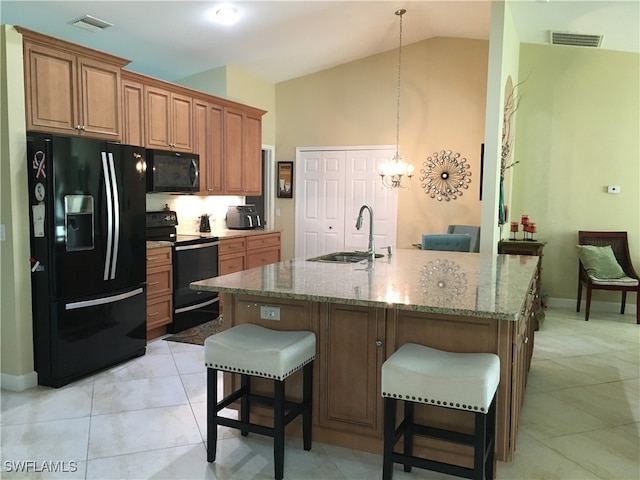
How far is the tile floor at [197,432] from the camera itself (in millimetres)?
2512

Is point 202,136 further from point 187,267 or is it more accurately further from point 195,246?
point 187,267

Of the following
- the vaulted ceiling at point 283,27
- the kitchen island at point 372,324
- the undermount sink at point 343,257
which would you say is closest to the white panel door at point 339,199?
the vaulted ceiling at point 283,27

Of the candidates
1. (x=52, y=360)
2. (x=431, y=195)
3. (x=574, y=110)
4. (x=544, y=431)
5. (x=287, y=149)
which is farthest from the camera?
(x=287, y=149)

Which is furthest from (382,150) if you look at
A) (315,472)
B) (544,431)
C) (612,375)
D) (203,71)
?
(315,472)

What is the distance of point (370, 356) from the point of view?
259 cm

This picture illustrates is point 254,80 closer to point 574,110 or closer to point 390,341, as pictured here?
point 574,110

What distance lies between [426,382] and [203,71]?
543 cm

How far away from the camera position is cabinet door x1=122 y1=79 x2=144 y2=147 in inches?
181

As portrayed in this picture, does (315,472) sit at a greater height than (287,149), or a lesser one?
lesser

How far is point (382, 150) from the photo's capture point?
23.5 ft

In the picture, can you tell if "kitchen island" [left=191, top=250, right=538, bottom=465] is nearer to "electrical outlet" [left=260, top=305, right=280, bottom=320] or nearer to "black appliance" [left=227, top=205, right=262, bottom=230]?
"electrical outlet" [left=260, top=305, right=280, bottom=320]

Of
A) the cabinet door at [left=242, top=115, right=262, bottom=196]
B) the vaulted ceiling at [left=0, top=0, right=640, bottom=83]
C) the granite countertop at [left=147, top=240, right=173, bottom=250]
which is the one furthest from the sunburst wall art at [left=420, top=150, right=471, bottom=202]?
the granite countertop at [left=147, top=240, right=173, bottom=250]

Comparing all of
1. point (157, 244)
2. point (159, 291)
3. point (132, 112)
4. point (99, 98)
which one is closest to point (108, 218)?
point (157, 244)

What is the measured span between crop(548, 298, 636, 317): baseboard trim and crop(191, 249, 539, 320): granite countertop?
326 cm
